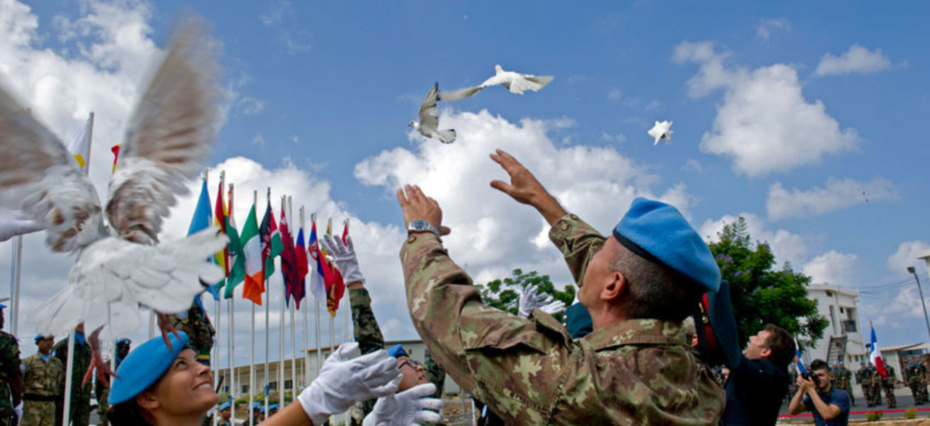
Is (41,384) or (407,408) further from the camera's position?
(41,384)

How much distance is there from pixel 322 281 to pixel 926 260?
3158 cm

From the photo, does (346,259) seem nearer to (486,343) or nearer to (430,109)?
(430,109)

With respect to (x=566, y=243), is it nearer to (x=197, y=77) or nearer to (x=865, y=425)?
(x=197, y=77)

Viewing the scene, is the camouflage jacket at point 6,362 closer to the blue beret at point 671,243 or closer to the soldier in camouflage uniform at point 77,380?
the soldier in camouflage uniform at point 77,380

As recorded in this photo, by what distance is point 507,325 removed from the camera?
5.49 ft

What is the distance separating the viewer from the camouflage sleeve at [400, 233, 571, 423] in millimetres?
1623

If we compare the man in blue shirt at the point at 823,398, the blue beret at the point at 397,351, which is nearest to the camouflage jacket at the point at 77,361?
the blue beret at the point at 397,351

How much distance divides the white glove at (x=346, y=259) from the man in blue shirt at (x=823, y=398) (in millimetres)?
5409

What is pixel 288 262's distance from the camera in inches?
573

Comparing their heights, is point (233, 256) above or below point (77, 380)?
above

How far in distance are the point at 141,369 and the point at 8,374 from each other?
505 centimetres

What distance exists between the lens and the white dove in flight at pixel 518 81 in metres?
3.71

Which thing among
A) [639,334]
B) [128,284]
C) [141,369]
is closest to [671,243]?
[639,334]

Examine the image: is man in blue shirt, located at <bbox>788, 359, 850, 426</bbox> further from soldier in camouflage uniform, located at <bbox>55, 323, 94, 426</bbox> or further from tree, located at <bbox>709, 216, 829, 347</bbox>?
tree, located at <bbox>709, 216, 829, 347</bbox>
